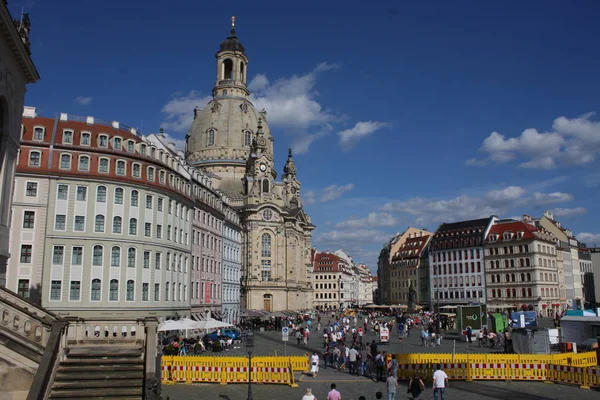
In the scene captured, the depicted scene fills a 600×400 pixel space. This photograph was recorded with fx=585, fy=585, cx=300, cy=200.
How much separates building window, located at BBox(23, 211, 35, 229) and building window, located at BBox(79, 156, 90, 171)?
5.07 metres

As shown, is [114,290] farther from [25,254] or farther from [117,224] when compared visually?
[25,254]

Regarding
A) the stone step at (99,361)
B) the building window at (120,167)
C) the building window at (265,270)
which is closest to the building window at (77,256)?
the building window at (120,167)

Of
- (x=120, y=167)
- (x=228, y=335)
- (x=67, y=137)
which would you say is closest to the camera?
(x=67, y=137)

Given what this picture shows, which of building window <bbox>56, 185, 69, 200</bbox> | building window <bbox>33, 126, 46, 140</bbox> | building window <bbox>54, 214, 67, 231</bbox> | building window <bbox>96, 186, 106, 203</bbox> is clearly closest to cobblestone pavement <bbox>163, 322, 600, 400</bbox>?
building window <bbox>54, 214, 67, 231</bbox>

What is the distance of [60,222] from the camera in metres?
45.5

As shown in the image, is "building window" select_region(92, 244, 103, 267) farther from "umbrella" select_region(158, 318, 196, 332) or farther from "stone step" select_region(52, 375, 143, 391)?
"stone step" select_region(52, 375, 143, 391)

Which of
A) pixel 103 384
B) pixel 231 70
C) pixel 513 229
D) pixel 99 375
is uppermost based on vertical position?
pixel 231 70

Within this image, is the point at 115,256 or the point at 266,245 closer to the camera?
the point at 115,256

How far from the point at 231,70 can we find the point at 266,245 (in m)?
46.2

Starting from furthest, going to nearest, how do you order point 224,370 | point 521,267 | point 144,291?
point 521,267 < point 144,291 < point 224,370

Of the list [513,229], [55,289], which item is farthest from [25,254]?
[513,229]

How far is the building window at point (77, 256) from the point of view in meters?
45.5

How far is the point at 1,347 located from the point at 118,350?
415 centimetres

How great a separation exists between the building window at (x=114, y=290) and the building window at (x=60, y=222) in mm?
5644
